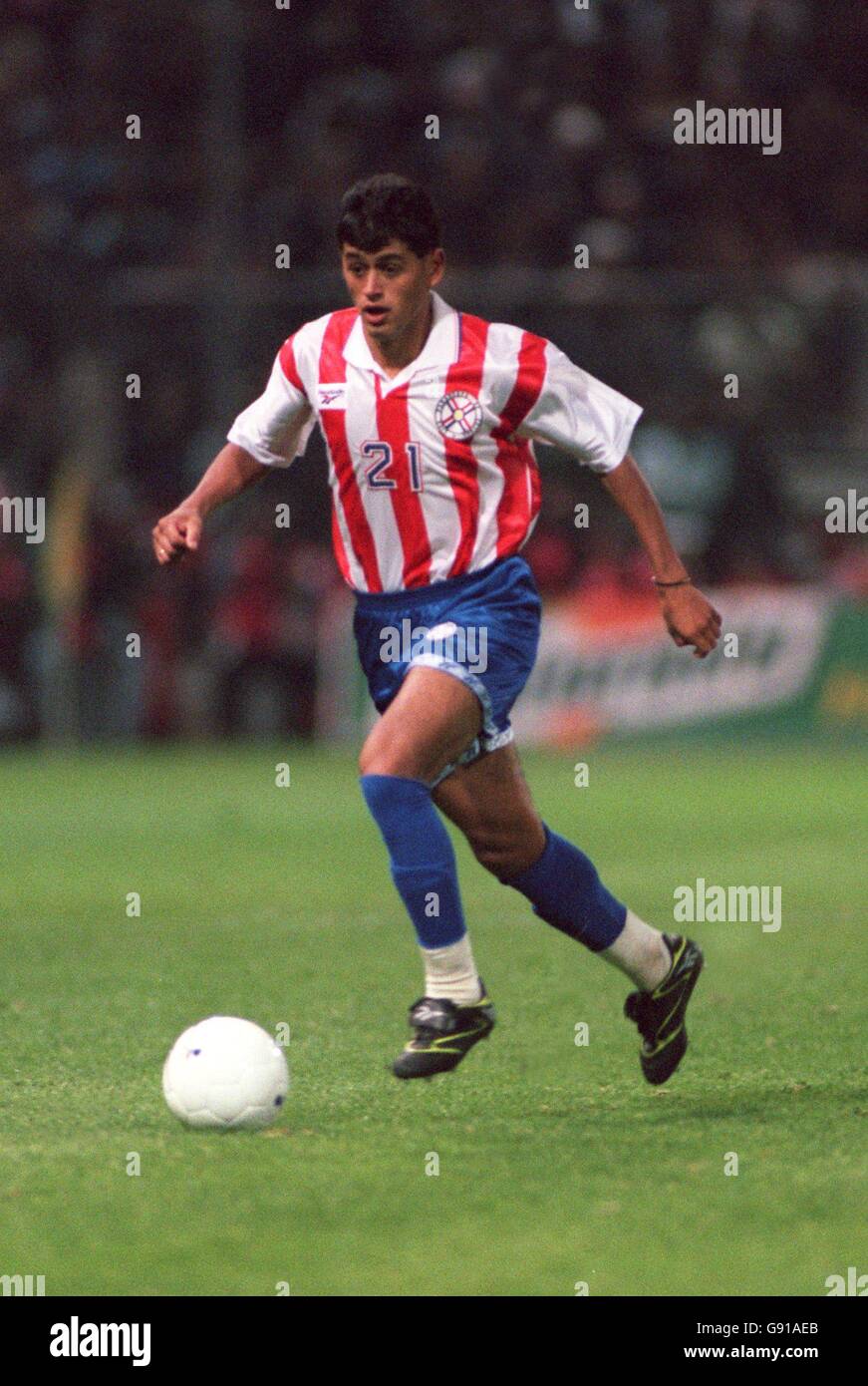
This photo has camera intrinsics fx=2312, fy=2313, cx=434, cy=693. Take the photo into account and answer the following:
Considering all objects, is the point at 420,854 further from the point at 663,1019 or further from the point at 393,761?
the point at 663,1019

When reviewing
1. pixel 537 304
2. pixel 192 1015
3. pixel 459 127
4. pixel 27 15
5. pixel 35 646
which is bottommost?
pixel 192 1015

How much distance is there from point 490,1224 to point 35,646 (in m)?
13.1

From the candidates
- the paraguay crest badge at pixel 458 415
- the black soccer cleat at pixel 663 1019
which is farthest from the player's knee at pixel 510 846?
the paraguay crest badge at pixel 458 415

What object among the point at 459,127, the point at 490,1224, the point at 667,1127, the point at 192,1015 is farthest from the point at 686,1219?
the point at 459,127

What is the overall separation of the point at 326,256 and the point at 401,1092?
12.8 m

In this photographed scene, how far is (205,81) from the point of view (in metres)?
18.0

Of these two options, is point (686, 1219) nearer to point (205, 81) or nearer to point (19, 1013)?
point (19, 1013)

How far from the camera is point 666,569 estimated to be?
5.27 metres

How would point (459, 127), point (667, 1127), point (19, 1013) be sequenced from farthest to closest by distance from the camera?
1. point (459, 127)
2. point (19, 1013)
3. point (667, 1127)

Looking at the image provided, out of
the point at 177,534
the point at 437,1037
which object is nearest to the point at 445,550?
the point at 177,534

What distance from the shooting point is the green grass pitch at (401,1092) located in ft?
12.6

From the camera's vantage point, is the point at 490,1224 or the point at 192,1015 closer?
the point at 490,1224

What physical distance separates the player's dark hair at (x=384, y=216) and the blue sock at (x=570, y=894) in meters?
1.38

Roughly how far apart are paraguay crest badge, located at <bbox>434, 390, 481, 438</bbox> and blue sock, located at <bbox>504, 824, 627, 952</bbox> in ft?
3.04
